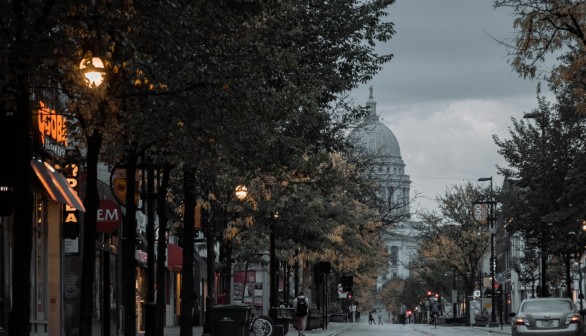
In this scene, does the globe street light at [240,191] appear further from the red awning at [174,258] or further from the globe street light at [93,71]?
the red awning at [174,258]

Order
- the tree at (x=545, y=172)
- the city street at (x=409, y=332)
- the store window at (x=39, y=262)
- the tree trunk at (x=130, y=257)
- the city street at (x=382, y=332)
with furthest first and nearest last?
the city street at (x=409, y=332), the city street at (x=382, y=332), the tree at (x=545, y=172), the store window at (x=39, y=262), the tree trunk at (x=130, y=257)

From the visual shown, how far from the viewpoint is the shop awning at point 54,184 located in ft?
88.2

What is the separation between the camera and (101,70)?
720 inches

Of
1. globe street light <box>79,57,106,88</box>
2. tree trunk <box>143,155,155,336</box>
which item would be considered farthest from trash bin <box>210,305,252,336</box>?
globe street light <box>79,57,106,88</box>

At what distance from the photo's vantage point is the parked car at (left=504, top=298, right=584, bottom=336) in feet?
113

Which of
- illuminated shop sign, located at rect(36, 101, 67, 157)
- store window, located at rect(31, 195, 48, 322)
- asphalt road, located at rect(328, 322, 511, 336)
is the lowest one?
asphalt road, located at rect(328, 322, 511, 336)

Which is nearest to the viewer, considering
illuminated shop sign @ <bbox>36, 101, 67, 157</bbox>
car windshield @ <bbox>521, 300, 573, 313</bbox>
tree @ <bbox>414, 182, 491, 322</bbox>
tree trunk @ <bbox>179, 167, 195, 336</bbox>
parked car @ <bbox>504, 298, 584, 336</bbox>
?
illuminated shop sign @ <bbox>36, 101, 67, 157</bbox>

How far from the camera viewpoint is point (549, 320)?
114 feet

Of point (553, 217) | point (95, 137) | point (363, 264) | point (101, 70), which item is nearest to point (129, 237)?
point (95, 137)

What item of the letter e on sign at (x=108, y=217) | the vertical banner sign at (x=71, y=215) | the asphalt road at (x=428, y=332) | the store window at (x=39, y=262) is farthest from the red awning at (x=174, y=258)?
the letter e on sign at (x=108, y=217)

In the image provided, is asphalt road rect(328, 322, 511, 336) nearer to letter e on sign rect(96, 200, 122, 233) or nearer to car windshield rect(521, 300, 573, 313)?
car windshield rect(521, 300, 573, 313)

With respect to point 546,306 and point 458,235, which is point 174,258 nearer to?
point 546,306

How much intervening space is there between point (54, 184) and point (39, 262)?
5.33 meters

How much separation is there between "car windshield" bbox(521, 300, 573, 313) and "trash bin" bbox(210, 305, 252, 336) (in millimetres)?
8650
